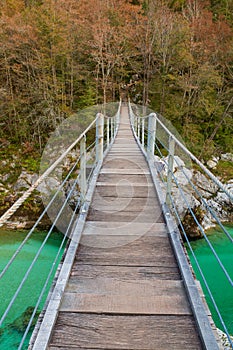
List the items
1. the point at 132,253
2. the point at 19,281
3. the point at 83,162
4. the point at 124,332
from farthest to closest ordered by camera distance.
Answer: the point at 19,281
the point at 83,162
the point at 132,253
the point at 124,332

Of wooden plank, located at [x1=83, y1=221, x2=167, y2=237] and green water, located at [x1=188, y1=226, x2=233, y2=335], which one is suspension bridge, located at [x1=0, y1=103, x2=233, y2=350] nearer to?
wooden plank, located at [x1=83, y1=221, x2=167, y2=237]

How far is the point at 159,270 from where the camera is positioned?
1.75m

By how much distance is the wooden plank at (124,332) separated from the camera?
4.02 ft

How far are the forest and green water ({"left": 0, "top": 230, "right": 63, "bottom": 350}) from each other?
5141mm

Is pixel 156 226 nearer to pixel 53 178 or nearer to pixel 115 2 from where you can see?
pixel 53 178

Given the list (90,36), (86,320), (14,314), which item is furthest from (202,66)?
(86,320)

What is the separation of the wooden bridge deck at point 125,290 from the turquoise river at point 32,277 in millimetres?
3123

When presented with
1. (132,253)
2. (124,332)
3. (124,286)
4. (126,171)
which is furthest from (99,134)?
(124,332)

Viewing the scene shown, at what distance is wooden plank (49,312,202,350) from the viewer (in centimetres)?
123

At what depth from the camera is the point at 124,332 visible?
1.30 m

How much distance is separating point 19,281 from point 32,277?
0.29 metres

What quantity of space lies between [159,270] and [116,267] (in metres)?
0.29

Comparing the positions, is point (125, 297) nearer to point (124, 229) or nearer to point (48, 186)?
point (124, 229)

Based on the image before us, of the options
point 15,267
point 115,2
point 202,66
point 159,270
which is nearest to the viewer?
point 159,270
